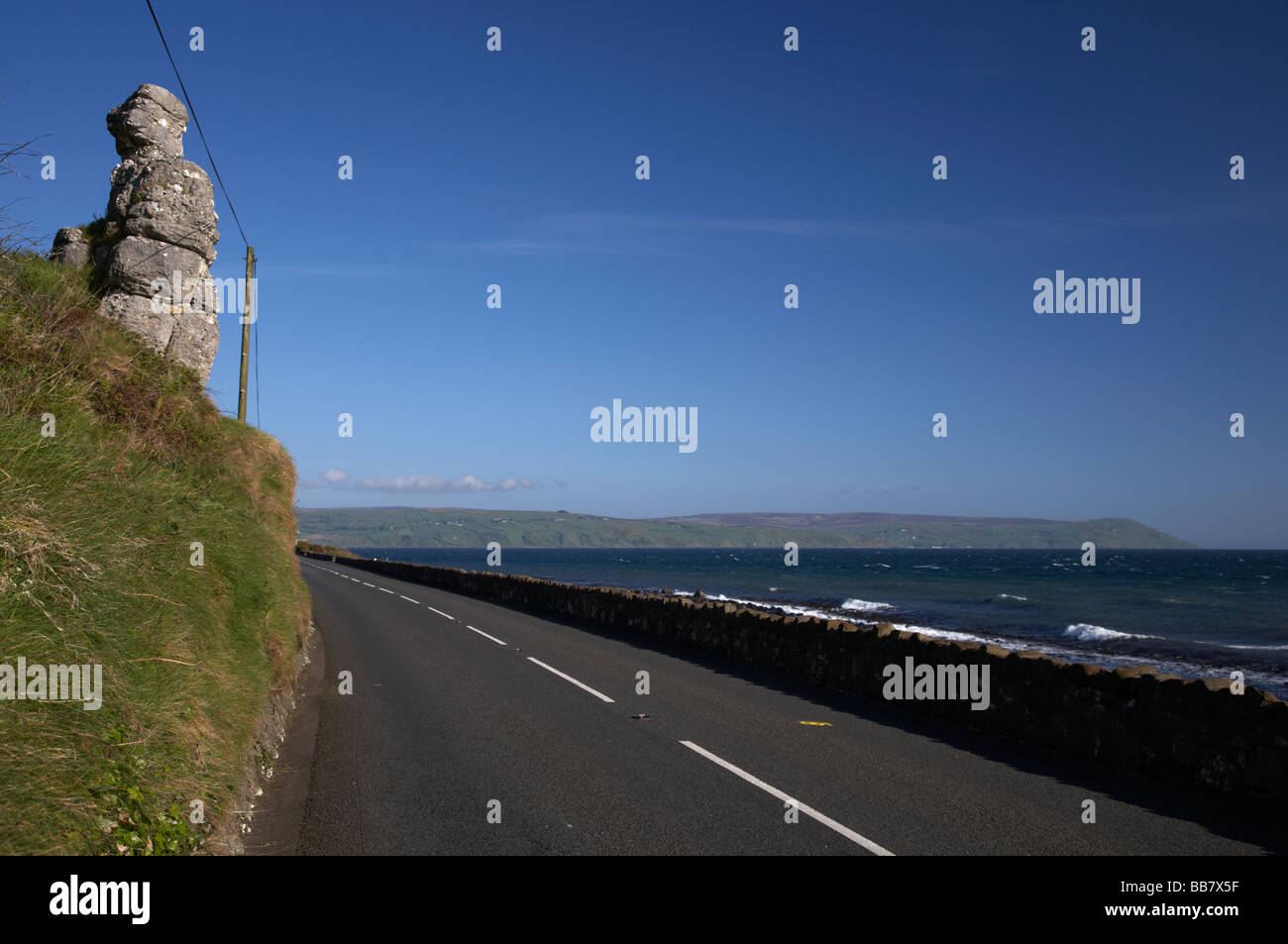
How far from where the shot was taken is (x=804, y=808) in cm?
658

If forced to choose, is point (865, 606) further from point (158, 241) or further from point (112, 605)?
point (112, 605)

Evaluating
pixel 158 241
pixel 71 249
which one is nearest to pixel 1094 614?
pixel 158 241

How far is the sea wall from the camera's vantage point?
6809 mm

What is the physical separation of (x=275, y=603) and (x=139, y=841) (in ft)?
25.6

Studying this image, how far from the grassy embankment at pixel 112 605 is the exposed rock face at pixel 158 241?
3337 millimetres

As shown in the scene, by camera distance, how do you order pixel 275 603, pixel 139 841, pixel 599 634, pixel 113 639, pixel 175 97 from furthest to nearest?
1. pixel 599 634
2. pixel 175 97
3. pixel 275 603
4. pixel 113 639
5. pixel 139 841

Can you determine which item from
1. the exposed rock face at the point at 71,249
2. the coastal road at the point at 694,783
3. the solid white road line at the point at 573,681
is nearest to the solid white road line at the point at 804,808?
the coastal road at the point at 694,783

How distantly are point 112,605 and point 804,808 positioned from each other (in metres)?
5.27

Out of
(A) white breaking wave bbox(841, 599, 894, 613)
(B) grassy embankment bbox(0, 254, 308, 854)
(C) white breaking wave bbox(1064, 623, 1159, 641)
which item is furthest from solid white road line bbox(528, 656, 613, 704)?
(A) white breaking wave bbox(841, 599, 894, 613)

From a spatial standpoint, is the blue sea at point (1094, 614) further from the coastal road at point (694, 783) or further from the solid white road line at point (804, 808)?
the solid white road line at point (804, 808)

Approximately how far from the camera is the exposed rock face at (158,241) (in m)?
15.2
